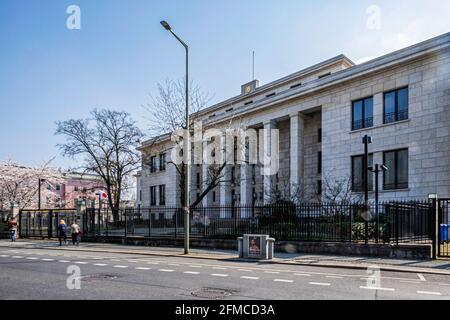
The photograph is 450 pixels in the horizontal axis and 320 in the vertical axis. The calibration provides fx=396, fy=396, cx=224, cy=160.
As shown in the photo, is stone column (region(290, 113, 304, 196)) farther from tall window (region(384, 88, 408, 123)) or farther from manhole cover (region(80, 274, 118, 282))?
manhole cover (region(80, 274, 118, 282))

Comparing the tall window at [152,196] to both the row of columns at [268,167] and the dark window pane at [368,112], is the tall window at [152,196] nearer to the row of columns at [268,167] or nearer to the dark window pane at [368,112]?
the row of columns at [268,167]

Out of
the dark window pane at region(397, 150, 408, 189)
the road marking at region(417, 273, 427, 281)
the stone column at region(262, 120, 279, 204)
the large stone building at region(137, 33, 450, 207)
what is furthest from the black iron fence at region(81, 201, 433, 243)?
the stone column at region(262, 120, 279, 204)

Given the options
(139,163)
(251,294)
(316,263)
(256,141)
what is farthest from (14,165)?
(251,294)

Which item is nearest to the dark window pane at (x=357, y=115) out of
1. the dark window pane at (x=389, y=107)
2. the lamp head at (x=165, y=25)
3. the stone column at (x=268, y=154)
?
the dark window pane at (x=389, y=107)

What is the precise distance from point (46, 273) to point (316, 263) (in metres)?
9.31

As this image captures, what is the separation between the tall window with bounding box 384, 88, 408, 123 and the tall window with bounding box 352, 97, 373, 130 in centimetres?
142

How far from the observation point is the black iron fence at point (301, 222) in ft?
58.5

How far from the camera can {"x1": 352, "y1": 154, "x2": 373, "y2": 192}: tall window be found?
3189 cm

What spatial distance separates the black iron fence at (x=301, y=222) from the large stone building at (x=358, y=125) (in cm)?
785

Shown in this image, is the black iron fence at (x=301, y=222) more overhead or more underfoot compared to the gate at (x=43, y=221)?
more overhead

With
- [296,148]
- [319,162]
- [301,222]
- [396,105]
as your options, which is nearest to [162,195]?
[296,148]

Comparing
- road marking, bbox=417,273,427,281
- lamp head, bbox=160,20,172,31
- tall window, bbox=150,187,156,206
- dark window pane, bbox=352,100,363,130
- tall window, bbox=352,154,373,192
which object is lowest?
tall window, bbox=150,187,156,206

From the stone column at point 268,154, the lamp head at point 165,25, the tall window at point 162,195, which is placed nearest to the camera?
the lamp head at point 165,25
